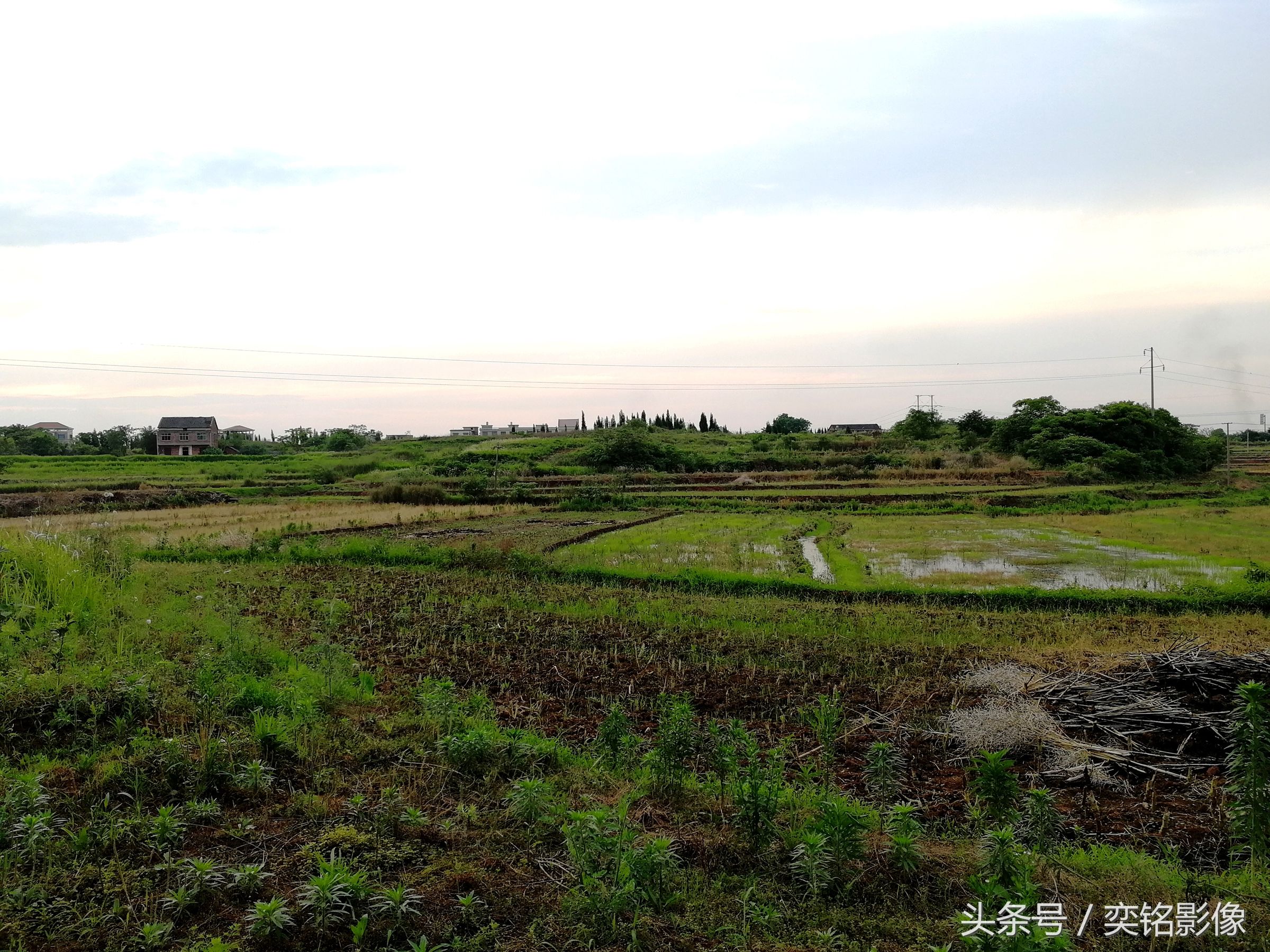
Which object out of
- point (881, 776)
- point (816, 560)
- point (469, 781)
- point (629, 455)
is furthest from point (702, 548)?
point (629, 455)

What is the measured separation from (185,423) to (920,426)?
7019cm

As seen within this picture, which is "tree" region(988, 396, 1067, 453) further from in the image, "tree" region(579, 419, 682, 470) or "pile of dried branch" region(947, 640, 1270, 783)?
"pile of dried branch" region(947, 640, 1270, 783)

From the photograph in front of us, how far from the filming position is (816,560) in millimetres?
19781

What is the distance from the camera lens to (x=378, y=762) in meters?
5.89

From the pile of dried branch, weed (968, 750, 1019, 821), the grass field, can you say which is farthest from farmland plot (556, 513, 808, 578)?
weed (968, 750, 1019, 821)

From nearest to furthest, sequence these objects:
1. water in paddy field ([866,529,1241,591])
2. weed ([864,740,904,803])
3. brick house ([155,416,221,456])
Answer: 1. weed ([864,740,904,803])
2. water in paddy field ([866,529,1241,591])
3. brick house ([155,416,221,456])

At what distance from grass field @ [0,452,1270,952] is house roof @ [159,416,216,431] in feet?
229

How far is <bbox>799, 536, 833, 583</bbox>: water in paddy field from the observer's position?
1706 centimetres

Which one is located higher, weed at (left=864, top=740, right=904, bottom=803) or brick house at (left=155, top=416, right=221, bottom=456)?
brick house at (left=155, top=416, right=221, bottom=456)

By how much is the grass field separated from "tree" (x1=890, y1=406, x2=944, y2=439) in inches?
2222

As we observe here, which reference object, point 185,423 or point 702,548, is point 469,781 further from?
point 185,423

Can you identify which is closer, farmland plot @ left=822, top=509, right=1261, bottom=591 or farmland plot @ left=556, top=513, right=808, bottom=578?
farmland plot @ left=822, top=509, right=1261, bottom=591

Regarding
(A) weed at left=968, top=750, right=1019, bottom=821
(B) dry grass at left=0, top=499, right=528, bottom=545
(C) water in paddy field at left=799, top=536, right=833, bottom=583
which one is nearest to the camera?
(A) weed at left=968, top=750, right=1019, bottom=821

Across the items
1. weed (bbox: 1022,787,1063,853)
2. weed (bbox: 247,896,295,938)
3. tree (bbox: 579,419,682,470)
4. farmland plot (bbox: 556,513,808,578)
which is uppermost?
tree (bbox: 579,419,682,470)
